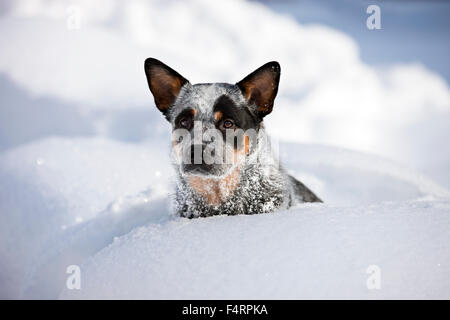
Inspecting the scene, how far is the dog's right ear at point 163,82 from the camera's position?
132 inches

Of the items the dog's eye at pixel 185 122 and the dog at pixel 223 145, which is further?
the dog's eye at pixel 185 122

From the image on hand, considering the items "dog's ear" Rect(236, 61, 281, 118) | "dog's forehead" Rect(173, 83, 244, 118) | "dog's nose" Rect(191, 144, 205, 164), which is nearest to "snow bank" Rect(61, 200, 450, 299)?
"dog's nose" Rect(191, 144, 205, 164)

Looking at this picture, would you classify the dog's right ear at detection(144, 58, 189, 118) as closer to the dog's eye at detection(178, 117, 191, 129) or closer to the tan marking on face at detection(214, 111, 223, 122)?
the dog's eye at detection(178, 117, 191, 129)

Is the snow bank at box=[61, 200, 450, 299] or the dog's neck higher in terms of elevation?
the dog's neck

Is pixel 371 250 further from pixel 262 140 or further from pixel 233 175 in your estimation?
pixel 262 140

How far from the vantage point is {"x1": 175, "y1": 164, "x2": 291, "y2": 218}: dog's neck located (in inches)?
124

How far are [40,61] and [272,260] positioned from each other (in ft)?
24.1

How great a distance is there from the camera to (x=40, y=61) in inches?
312

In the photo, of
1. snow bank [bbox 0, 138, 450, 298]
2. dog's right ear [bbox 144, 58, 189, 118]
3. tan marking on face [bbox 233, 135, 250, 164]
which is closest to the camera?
tan marking on face [bbox 233, 135, 250, 164]

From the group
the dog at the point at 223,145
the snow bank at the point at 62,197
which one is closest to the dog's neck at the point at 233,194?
the dog at the point at 223,145

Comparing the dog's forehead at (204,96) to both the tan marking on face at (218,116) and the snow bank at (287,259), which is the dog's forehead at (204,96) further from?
the snow bank at (287,259)

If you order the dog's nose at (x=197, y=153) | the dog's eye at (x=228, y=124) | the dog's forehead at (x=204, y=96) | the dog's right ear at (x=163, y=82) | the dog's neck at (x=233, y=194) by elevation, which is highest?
the dog's right ear at (x=163, y=82)

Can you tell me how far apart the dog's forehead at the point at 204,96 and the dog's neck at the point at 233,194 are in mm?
520

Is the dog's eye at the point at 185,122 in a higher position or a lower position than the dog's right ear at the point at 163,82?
lower
